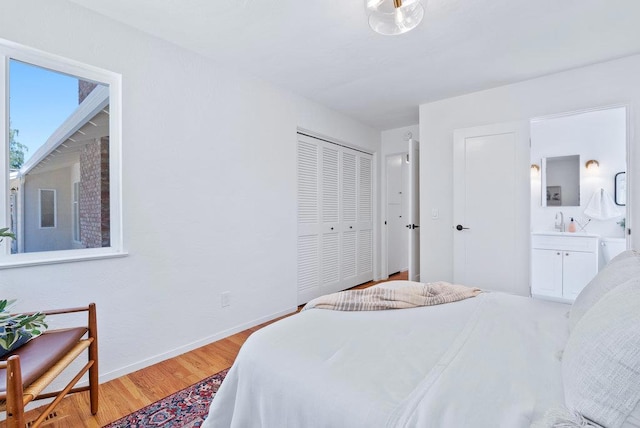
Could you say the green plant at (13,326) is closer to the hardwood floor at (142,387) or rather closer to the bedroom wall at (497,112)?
the hardwood floor at (142,387)

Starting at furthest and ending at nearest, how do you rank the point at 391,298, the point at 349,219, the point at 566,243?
the point at 349,219, the point at 566,243, the point at 391,298

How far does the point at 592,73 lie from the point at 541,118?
49cm

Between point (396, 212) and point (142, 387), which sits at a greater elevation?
point (396, 212)

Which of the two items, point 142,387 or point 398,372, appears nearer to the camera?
point 398,372

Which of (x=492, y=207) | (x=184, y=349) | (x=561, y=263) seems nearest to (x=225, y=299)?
(x=184, y=349)

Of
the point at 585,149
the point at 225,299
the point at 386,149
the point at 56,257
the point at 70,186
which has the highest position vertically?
the point at 386,149

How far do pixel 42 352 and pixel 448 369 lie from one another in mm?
1718

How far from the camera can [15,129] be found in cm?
171

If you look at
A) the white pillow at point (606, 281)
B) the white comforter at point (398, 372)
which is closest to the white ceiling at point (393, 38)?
the white pillow at point (606, 281)

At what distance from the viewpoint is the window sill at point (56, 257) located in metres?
1.65

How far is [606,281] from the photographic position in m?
1.19

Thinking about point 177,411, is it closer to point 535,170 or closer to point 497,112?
point 535,170

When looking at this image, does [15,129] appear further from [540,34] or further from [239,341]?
[540,34]

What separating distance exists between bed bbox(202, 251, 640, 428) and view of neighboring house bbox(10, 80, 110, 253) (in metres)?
1.54
